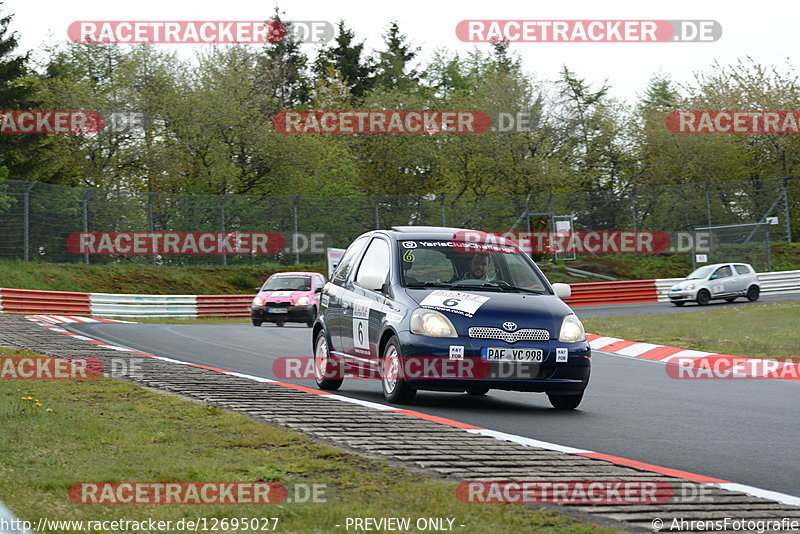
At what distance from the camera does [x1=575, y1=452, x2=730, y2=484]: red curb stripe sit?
263 inches

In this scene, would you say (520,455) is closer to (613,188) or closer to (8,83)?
(8,83)

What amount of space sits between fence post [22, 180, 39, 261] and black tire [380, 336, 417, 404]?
82.4 ft

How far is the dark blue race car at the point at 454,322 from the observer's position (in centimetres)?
1015

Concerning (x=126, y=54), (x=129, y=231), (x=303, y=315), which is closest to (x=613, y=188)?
(x=126, y=54)

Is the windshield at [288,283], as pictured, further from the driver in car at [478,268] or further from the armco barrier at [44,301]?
the driver in car at [478,268]

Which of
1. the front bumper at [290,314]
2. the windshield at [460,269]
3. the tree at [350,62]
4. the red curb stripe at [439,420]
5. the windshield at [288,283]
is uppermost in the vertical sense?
the tree at [350,62]

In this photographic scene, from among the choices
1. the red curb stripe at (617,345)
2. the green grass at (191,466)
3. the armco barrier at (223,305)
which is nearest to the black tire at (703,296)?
the armco barrier at (223,305)

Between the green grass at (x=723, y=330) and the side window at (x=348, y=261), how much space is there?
8.04 metres

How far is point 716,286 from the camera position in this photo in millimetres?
37812

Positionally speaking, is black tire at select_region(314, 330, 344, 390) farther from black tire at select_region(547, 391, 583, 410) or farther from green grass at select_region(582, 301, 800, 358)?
green grass at select_region(582, 301, 800, 358)

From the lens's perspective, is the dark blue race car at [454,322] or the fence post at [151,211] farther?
the fence post at [151,211]

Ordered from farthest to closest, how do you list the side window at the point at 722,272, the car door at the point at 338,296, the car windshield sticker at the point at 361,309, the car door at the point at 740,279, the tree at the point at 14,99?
the tree at the point at 14,99 < the car door at the point at 740,279 < the side window at the point at 722,272 < the car door at the point at 338,296 < the car windshield sticker at the point at 361,309

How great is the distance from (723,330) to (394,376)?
15.0 metres

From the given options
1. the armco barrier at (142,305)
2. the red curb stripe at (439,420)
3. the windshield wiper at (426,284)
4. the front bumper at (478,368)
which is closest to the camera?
the red curb stripe at (439,420)
